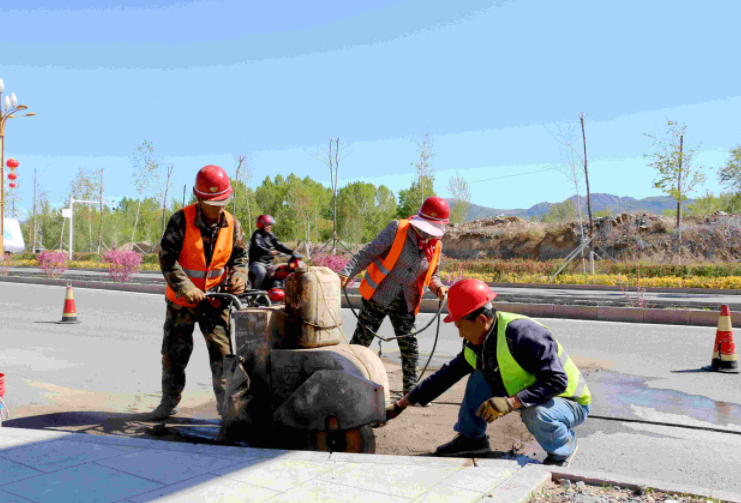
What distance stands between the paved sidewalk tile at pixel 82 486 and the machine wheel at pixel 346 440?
3.73 ft

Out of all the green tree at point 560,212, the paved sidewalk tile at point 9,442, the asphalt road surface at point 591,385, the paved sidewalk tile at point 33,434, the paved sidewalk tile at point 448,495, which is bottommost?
the asphalt road surface at point 591,385

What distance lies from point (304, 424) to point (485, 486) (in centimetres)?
125

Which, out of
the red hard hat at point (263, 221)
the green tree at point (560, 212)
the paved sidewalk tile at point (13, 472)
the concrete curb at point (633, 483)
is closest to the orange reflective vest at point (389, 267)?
the concrete curb at point (633, 483)

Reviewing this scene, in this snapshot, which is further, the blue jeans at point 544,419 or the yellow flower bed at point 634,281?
the yellow flower bed at point 634,281

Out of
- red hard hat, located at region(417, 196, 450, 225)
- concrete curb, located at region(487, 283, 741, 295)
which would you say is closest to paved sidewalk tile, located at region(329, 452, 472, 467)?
red hard hat, located at region(417, 196, 450, 225)

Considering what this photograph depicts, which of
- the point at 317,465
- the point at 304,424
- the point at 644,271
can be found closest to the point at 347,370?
the point at 304,424

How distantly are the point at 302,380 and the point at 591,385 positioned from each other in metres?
3.39

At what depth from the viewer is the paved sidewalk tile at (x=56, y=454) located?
3.42 m

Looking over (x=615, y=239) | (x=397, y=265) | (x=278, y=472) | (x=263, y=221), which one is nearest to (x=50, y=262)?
(x=263, y=221)

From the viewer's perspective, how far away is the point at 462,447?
154 inches

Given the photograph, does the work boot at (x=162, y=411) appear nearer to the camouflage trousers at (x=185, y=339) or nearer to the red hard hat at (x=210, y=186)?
the camouflage trousers at (x=185, y=339)

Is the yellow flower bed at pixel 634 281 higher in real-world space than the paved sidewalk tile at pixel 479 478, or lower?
higher

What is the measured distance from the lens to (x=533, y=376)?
3682mm

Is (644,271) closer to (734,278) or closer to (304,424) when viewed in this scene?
(734,278)
